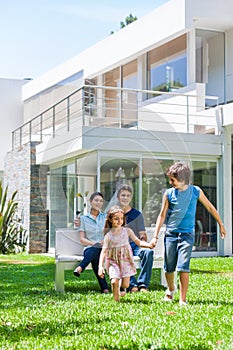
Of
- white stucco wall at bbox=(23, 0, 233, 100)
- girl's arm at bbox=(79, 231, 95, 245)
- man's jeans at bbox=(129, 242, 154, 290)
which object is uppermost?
white stucco wall at bbox=(23, 0, 233, 100)

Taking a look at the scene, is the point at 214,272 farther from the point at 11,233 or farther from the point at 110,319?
the point at 11,233

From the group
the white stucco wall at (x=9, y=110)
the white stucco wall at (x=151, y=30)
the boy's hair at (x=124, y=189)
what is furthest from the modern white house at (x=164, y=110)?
the white stucco wall at (x=9, y=110)

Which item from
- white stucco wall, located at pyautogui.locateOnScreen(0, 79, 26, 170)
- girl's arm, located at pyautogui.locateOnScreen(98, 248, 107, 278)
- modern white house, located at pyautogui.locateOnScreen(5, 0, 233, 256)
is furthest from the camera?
white stucco wall, located at pyautogui.locateOnScreen(0, 79, 26, 170)

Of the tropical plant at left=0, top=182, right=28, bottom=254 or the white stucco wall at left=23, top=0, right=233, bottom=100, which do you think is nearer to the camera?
the white stucco wall at left=23, top=0, right=233, bottom=100

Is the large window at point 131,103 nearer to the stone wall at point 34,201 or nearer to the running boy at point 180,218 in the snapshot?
the stone wall at point 34,201

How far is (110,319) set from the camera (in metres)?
6.09

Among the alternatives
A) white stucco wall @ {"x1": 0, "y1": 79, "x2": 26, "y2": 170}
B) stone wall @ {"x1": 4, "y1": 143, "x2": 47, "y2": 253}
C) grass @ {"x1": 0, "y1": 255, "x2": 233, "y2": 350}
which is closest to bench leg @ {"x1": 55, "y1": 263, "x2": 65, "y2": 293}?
grass @ {"x1": 0, "y1": 255, "x2": 233, "y2": 350}

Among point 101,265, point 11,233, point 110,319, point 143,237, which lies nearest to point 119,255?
point 101,265

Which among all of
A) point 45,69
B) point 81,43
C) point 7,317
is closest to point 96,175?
point 7,317

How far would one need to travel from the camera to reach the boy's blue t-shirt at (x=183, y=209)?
7145 millimetres

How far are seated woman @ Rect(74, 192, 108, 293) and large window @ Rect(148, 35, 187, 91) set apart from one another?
31.7 feet

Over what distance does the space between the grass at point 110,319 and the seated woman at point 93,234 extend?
317 mm

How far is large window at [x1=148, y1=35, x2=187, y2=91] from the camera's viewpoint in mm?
17617

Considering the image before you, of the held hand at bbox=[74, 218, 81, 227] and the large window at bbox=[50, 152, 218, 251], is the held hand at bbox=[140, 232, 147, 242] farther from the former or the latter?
the held hand at bbox=[74, 218, 81, 227]
